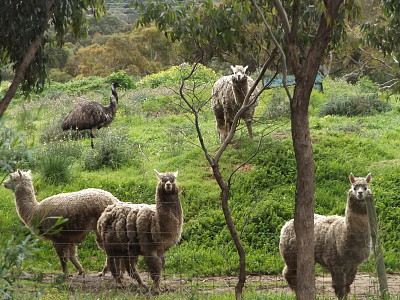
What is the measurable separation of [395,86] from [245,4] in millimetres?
3840

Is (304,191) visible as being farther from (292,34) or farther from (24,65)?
(24,65)

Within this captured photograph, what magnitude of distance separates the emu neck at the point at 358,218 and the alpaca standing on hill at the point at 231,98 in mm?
5707

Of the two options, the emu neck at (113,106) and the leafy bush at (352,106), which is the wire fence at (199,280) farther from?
the leafy bush at (352,106)

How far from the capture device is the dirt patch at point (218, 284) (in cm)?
993

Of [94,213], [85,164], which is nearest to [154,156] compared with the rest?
[85,164]

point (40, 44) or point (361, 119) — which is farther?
point (361, 119)

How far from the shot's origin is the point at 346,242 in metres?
9.12

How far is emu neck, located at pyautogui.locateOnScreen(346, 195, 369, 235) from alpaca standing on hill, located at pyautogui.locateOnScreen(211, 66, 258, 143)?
5.71 meters

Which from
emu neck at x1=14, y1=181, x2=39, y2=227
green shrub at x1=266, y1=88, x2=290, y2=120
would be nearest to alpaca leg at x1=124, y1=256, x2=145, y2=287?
emu neck at x1=14, y1=181, x2=39, y2=227

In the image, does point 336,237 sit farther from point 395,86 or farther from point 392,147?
point 392,147

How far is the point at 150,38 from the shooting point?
49.0 meters

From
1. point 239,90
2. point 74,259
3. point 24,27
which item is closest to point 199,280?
point 74,259

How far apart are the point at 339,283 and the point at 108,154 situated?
8.08m

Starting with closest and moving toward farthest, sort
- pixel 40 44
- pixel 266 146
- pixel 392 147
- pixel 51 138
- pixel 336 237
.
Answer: pixel 336 237, pixel 40 44, pixel 266 146, pixel 392 147, pixel 51 138
